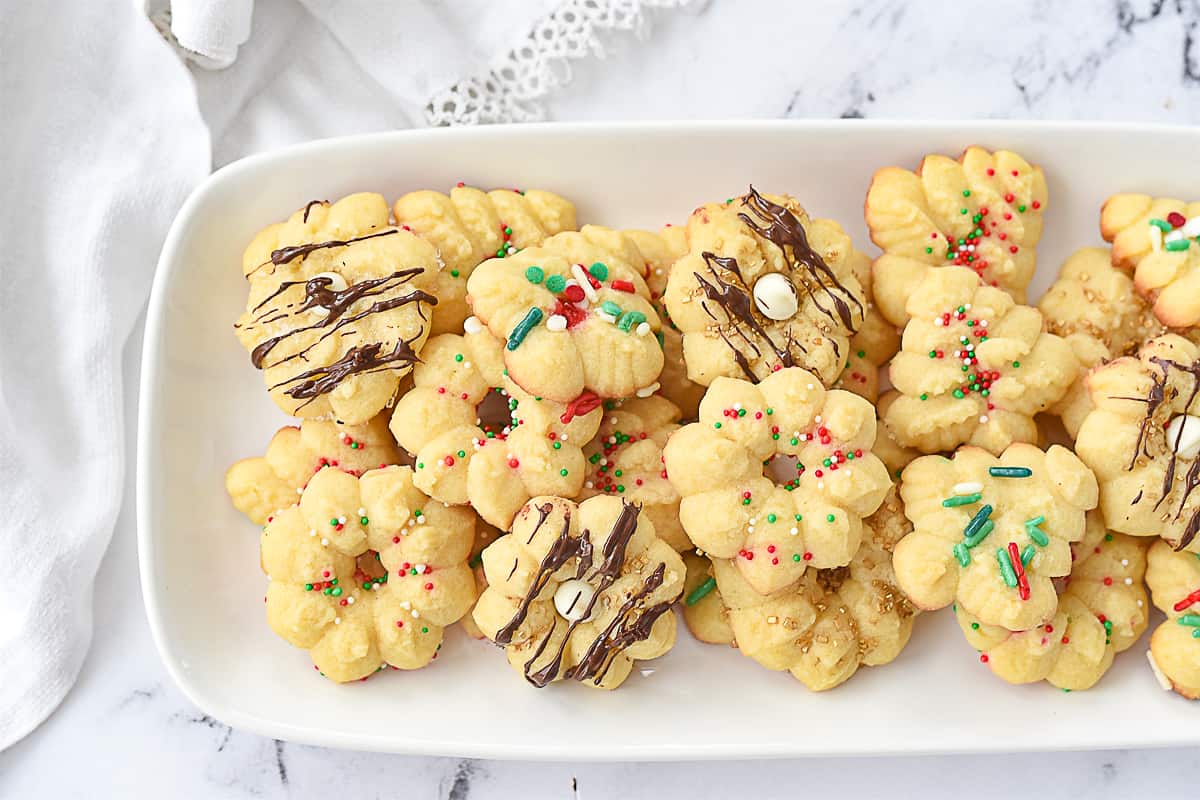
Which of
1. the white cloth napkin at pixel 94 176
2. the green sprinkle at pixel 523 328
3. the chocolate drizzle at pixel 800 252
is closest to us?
the green sprinkle at pixel 523 328

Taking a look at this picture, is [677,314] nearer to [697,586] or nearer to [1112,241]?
[697,586]

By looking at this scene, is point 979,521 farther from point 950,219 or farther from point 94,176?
point 94,176

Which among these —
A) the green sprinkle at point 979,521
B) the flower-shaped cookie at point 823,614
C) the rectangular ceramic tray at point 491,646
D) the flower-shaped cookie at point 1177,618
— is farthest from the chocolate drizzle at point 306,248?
the flower-shaped cookie at point 1177,618

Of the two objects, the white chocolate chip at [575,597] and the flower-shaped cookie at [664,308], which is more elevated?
the flower-shaped cookie at [664,308]

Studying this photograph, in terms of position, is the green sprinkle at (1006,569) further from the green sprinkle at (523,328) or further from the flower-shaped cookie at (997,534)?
the green sprinkle at (523,328)

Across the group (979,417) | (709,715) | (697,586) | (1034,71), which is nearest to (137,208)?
(697,586)

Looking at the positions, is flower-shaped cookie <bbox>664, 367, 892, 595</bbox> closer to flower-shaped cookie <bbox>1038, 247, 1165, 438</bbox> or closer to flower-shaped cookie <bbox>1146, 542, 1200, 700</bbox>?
flower-shaped cookie <bbox>1038, 247, 1165, 438</bbox>
